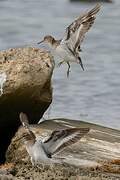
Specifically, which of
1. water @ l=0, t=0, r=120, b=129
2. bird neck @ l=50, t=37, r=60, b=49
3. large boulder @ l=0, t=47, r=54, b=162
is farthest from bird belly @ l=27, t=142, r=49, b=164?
water @ l=0, t=0, r=120, b=129

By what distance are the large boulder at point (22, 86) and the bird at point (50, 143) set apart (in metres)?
0.83

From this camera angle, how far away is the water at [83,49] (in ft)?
42.1

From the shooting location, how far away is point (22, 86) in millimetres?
8922

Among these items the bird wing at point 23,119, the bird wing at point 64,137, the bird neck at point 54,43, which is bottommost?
the bird wing at point 23,119

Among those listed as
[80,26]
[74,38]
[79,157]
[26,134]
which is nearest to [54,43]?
[74,38]

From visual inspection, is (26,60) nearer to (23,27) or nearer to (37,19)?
(23,27)

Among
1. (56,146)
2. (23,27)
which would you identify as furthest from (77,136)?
(23,27)

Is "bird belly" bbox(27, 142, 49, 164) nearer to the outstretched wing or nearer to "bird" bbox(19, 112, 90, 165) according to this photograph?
"bird" bbox(19, 112, 90, 165)

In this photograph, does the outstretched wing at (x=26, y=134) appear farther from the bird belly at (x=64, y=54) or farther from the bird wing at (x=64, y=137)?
the bird belly at (x=64, y=54)

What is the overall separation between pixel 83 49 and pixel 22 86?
870cm

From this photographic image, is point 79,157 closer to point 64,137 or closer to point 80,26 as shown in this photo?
point 64,137

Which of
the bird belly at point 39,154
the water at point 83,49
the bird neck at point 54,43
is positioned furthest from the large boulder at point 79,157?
the water at point 83,49

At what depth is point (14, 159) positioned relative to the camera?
8695mm

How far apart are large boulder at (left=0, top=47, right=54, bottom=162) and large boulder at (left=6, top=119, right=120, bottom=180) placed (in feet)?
0.85
